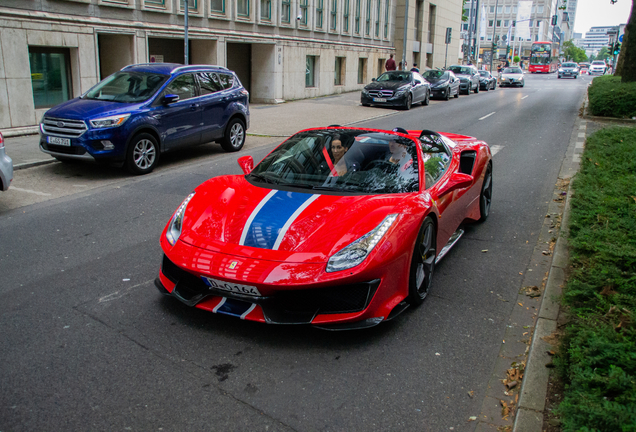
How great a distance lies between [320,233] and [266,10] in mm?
23072

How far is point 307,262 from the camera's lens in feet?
12.3

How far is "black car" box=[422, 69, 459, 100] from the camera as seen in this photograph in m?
27.9

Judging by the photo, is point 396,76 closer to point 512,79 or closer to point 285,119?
point 285,119

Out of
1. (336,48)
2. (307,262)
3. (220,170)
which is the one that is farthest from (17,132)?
(336,48)

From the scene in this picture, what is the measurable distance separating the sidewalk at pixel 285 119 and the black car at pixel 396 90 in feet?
1.43

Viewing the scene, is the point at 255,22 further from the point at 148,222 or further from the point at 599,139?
the point at 148,222

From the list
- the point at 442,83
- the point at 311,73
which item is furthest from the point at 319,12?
the point at 442,83

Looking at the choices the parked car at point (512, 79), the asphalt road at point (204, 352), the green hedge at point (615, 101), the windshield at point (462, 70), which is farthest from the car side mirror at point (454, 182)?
the parked car at point (512, 79)

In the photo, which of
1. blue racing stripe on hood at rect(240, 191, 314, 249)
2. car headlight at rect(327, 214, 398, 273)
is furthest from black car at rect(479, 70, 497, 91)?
car headlight at rect(327, 214, 398, 273)

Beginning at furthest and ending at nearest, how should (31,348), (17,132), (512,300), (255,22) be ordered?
(255,22) < (17,132) < (512,300) < (31,348)

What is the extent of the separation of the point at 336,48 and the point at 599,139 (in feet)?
73.9

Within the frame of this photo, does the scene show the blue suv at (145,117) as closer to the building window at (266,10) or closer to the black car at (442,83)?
the building window at (266,10)

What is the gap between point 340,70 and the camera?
3281cm

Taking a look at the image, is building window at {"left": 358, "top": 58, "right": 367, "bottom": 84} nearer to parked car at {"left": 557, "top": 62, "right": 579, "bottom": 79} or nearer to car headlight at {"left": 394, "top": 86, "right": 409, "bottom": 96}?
car headlight at {"left": 394, "top": 86, "right": 409, "bottom": 96}
